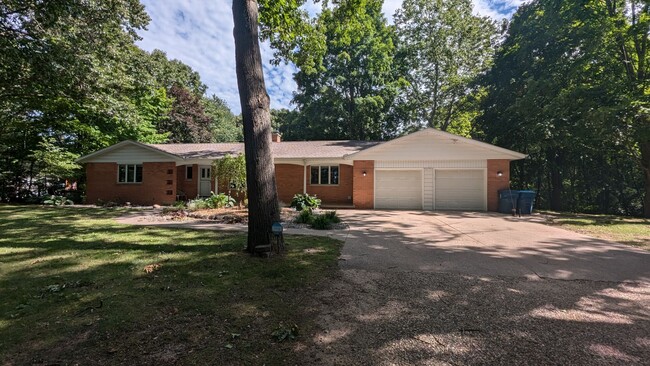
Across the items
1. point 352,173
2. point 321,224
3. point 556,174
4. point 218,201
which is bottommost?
point 321,224

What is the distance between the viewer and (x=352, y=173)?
16719 mm

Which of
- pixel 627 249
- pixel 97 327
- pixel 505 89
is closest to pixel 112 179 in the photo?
pixel 97 327

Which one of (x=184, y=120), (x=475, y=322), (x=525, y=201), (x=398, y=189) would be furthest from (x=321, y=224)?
(x=184, y=120)

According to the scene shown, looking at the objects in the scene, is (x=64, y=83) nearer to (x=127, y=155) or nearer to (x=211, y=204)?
(x=127, y=155)

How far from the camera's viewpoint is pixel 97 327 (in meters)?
2.80

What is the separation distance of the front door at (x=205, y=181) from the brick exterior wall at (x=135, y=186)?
1922 millimetres

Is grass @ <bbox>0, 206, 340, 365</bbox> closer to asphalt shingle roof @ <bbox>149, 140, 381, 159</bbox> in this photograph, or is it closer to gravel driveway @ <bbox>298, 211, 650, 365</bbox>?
gravel driveway @ <bbox>298, 211, 650, 365</bbox>

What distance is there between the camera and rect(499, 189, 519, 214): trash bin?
13531 millimetres

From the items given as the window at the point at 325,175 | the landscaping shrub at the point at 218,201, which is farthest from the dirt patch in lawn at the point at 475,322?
the window at the point at 325,175

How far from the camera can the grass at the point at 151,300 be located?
244 cm

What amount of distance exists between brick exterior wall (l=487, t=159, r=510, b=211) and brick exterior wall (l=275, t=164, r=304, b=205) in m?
9.99

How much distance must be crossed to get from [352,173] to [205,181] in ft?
31.1

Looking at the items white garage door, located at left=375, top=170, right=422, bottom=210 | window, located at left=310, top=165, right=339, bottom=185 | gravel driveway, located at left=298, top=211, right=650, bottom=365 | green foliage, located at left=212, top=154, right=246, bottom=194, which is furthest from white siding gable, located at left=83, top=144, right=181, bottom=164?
gravel driveway, located at left=298, top=211, right=650, bottom=365

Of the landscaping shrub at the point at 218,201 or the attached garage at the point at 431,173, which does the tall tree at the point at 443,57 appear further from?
the landscaping shrub at the point at 218,201
